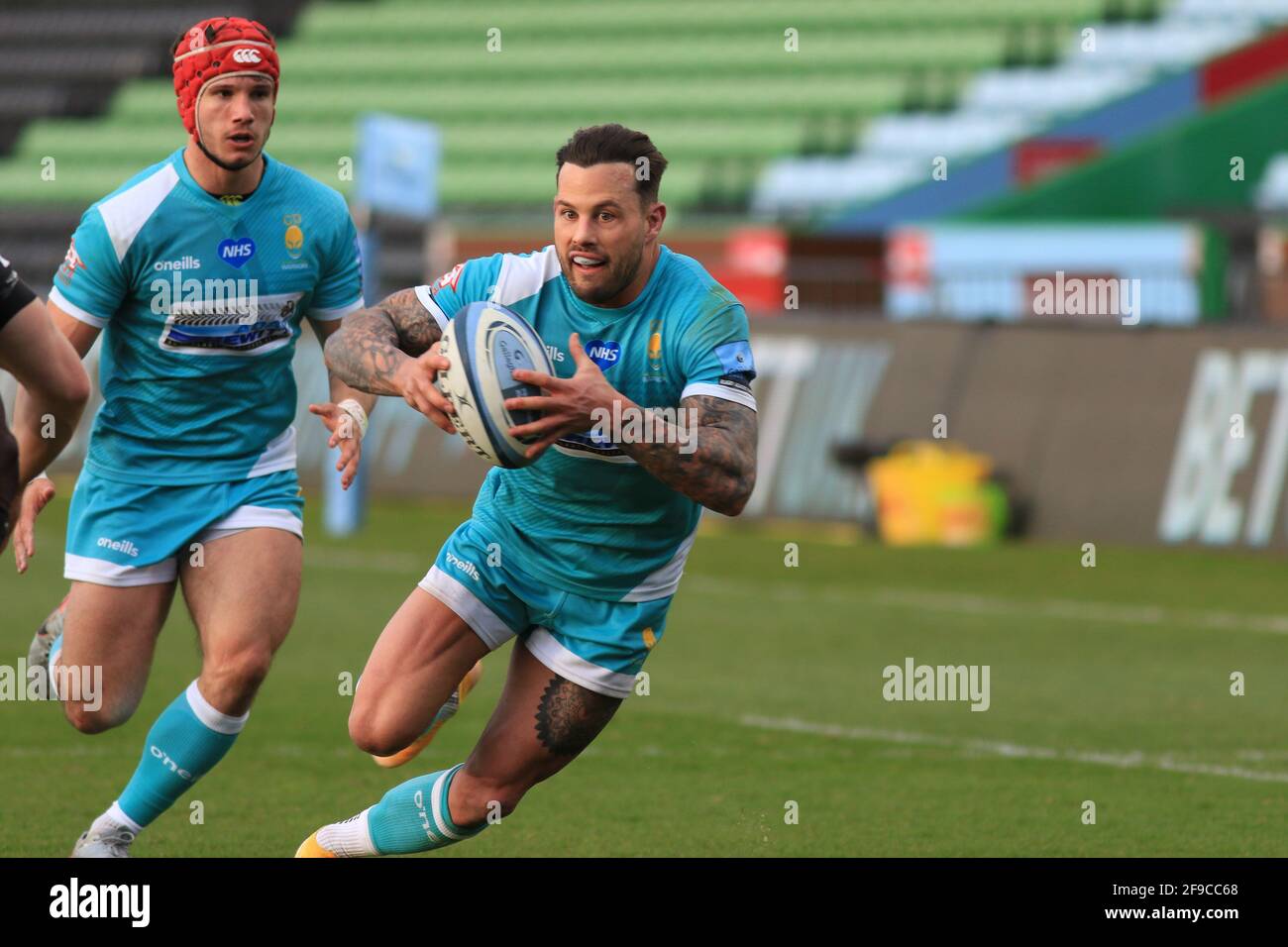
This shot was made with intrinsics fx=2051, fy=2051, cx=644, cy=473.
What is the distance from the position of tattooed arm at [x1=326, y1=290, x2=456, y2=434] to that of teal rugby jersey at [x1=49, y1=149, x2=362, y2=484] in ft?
2.34

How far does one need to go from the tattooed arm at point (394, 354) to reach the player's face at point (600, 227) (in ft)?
1.61

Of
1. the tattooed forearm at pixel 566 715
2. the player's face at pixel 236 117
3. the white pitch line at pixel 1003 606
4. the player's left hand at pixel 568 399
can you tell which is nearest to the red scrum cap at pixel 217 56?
the player's face at pixel 236 117

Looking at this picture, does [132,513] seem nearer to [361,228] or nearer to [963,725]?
[963,725]

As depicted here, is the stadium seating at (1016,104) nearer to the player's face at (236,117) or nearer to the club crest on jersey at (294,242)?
the club crest on jersey at (294,242)

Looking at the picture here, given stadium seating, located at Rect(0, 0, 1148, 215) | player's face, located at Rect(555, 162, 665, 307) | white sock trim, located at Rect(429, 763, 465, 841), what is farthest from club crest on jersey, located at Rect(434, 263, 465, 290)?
stadium seating, located at Rect(0, 0, 1148, 215)

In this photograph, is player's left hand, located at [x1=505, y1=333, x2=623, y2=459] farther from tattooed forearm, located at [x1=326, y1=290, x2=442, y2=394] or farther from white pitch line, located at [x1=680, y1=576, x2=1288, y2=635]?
white pitch line, located at [x1=680, y1=576, x2=1288, y2=635]

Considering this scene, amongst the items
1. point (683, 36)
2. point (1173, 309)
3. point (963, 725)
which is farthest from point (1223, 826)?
point (683, 36)

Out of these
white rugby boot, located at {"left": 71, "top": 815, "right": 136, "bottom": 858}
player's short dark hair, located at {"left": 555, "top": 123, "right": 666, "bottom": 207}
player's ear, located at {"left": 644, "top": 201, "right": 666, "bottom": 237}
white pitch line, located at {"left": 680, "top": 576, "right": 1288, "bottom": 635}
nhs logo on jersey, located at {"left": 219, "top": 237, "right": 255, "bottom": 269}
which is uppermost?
player's short dark hair, located at {"left": 555, "top": 123, "right": 666, "bottom": 207}

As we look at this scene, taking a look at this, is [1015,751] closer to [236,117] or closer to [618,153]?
[618,153]

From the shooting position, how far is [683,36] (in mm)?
32094

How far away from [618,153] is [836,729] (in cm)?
496

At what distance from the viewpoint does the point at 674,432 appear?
5.55 metres

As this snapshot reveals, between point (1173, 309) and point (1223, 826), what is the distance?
12.2 meters

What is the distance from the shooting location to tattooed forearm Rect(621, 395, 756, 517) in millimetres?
5523
